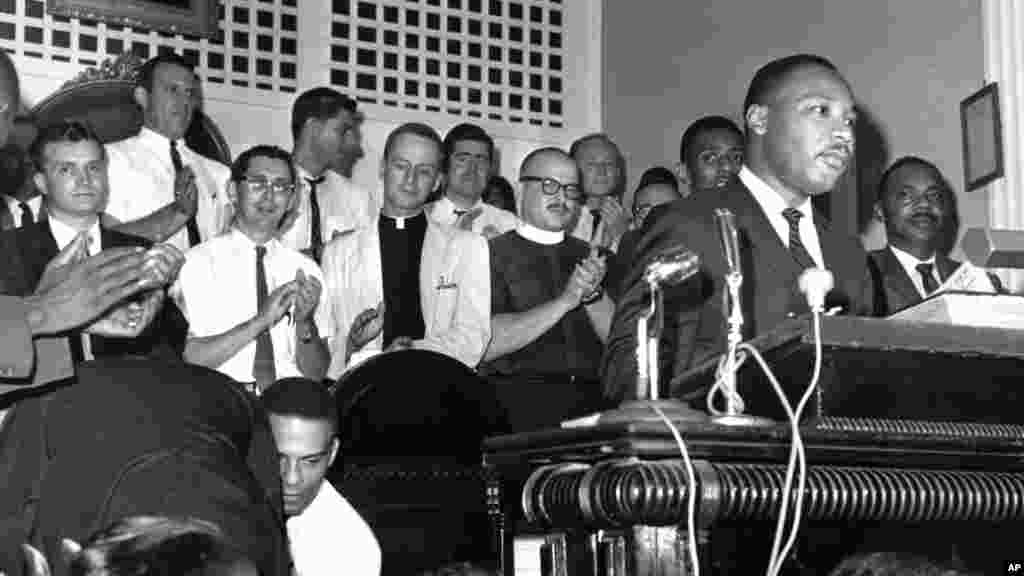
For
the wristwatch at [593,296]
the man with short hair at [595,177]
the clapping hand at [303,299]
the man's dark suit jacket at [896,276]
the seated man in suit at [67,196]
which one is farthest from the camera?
the man with short hair at [595,177]

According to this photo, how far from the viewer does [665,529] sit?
8.63ft

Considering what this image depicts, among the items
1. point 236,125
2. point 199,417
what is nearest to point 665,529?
point 199,417

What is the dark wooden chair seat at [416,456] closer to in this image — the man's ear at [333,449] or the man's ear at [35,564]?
the man's ear at [333,449]

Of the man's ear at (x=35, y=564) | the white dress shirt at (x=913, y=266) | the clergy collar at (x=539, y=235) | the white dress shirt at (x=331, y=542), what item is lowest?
the white dress shirt at (x=331, y=542)

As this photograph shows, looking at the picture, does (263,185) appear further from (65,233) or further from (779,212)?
(779,212)

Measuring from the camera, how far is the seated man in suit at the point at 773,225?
11.9 feet

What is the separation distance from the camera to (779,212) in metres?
4.00

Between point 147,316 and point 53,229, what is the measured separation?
232 centimetres

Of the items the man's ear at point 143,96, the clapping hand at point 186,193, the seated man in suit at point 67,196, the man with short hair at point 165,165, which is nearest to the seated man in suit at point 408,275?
the clapping hand at point 186,193

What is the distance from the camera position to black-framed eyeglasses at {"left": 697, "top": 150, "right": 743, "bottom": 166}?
24.3 ft

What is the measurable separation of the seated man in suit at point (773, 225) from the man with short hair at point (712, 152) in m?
3.14

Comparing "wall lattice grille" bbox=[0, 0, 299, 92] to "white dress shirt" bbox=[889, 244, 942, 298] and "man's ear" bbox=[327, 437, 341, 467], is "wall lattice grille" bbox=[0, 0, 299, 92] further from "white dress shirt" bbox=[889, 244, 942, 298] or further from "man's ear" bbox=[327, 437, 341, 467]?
"man's ear" bbox=[327, 437, 341, 467]

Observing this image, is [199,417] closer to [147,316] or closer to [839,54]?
[147,316]

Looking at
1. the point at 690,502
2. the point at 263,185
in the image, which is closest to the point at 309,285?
the point at 263,185
